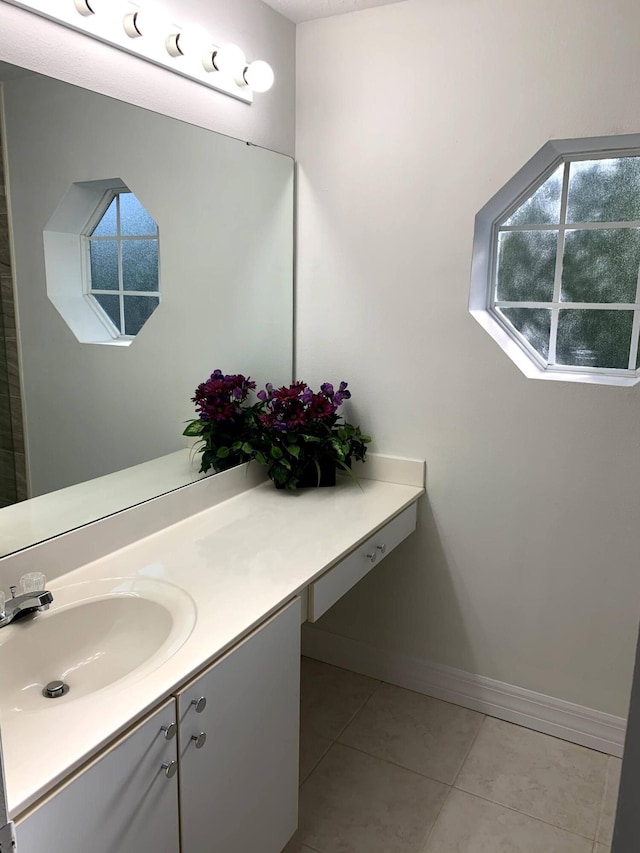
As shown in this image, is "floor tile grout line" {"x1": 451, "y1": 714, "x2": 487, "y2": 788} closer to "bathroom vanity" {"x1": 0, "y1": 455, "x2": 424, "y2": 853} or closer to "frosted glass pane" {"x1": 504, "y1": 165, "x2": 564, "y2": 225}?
"bathroom vanity" {"x1": 0, "y1": 455, "x2": 424, "y2": 853}

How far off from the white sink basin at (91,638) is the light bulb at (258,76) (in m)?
1.41

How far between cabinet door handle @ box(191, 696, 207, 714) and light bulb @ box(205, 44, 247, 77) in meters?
1.60

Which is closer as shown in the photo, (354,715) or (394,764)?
(394,764)

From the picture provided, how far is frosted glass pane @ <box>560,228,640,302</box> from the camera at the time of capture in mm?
2045

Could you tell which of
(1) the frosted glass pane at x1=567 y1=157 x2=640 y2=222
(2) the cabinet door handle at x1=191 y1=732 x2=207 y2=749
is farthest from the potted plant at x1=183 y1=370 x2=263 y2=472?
(1) the frosted glass pane at x1=567 y1=157 x2=640 y2=222

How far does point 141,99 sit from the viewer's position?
1703 mm

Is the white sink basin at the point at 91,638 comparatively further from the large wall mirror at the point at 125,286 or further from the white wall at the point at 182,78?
the white wall at the point at 182,78

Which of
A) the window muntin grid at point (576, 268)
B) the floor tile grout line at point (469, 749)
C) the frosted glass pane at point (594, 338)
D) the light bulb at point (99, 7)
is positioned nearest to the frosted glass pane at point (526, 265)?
the window muntin grid at point (576, 268)

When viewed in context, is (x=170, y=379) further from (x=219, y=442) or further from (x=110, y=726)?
(x=110, y=726)

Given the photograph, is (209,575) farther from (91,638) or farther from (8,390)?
(8,390)

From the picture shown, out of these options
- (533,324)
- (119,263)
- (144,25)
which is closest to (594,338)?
(533,324)

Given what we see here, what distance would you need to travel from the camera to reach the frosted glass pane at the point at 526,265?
2.15 metres

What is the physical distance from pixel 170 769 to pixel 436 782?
3.65 feet

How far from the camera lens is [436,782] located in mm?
1997
